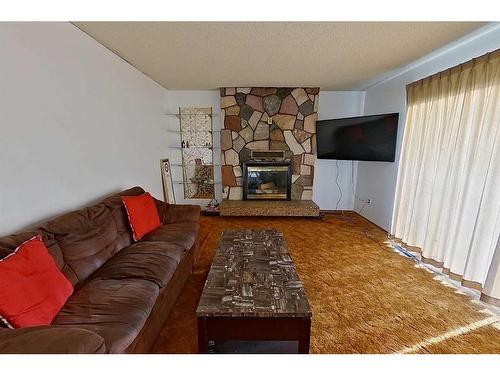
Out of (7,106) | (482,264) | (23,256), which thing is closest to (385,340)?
(482,264)

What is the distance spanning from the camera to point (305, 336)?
127 cm

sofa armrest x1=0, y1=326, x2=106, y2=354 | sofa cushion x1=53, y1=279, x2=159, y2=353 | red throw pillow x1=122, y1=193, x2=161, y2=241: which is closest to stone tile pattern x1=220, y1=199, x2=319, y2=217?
red throw pillow x1=122, y1=193, x2=161, y2=241

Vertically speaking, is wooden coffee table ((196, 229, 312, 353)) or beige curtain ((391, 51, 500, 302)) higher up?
beige curtain ((391, 51, 500, 302))

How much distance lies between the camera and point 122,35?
216cm

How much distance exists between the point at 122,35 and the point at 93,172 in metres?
1.32

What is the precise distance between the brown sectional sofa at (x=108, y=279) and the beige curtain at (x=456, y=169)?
2545 millimetres

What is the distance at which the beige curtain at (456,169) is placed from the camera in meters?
1.92

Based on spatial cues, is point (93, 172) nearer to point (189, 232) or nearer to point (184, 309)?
point (189, 232)

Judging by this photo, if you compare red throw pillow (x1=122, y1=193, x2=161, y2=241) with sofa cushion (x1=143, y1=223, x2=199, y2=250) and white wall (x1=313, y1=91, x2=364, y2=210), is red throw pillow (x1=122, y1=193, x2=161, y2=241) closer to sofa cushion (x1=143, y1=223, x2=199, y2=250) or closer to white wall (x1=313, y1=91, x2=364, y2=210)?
sofa cushion (x1=143, y1=223, x2=199, y2=250)

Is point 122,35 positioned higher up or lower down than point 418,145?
higher up

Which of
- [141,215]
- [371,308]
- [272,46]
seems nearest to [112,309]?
[141,215]

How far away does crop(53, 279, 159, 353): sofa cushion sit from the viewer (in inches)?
43.0

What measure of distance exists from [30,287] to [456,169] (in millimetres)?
3314

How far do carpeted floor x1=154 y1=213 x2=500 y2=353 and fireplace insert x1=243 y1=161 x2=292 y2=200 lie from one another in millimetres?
1559
